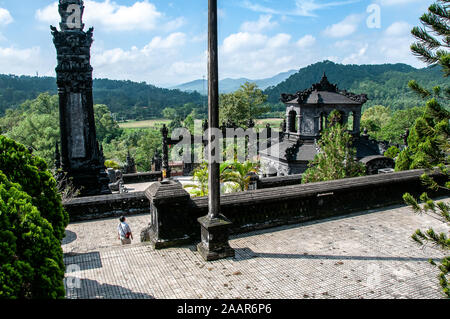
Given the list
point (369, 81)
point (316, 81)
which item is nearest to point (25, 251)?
point (369, 81)

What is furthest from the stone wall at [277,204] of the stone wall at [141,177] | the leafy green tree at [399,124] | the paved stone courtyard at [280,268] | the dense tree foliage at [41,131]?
the leafy green tree at [399,124]

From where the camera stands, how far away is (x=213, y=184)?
23.4 feet

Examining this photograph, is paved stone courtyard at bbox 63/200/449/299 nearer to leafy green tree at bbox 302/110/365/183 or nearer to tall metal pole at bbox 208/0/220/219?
tall metal pole at bbox 208/0/220/219

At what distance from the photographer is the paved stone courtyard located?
5.77 metres

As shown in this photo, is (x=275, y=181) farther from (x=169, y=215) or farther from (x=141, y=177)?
(x=141, y=177)

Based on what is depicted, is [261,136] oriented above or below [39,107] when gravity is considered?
below

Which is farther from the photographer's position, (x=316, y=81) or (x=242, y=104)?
(x=316, y=81)

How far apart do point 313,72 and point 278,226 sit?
564ft

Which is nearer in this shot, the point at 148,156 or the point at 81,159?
the point at 81,159

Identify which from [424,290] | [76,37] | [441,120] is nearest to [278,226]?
[424,290]

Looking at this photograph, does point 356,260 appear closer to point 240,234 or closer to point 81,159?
point 240,234

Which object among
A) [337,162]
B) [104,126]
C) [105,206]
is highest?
[104,126]

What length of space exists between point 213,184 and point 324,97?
20270 mm

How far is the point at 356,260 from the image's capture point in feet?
22.6
